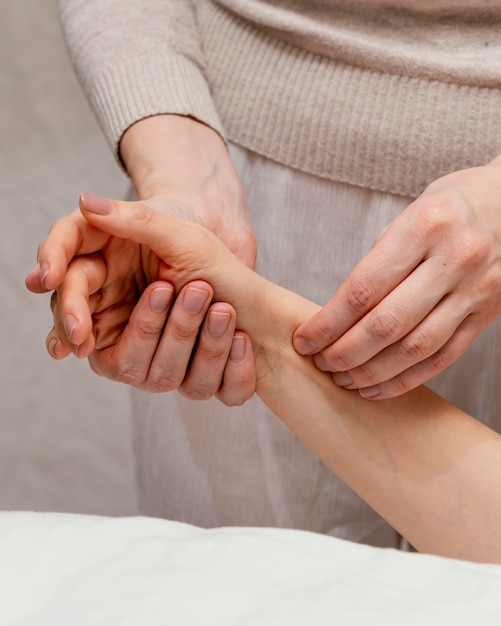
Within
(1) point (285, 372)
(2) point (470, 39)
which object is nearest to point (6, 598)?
(1) point (285, 372)

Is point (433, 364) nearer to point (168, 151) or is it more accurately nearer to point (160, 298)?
point (160, 298)

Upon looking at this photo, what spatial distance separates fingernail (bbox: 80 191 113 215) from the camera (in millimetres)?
683

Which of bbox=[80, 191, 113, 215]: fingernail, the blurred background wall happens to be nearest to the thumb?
bbox=[80, 191, 113, 215]: fingernail

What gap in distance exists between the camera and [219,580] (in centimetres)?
48

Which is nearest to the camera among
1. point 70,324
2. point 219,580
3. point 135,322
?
point 219,580

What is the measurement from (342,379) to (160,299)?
8.8 inches

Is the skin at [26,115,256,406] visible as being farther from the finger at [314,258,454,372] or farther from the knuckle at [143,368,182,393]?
the finger at [314,258,454,372]

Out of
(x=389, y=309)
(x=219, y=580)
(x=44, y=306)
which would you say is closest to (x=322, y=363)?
(x=389, y=309)

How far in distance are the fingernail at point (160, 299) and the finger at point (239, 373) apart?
0.10m

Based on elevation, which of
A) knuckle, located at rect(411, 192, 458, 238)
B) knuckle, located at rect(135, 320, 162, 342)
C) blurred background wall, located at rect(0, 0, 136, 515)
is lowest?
blurred background wall, located at rect(0, 0, 136, 515)

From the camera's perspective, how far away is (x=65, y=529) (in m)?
0.54

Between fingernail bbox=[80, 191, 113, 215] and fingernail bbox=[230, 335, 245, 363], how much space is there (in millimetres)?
191

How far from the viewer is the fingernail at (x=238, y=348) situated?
31.8 inches

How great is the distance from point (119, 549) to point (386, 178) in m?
0.55
